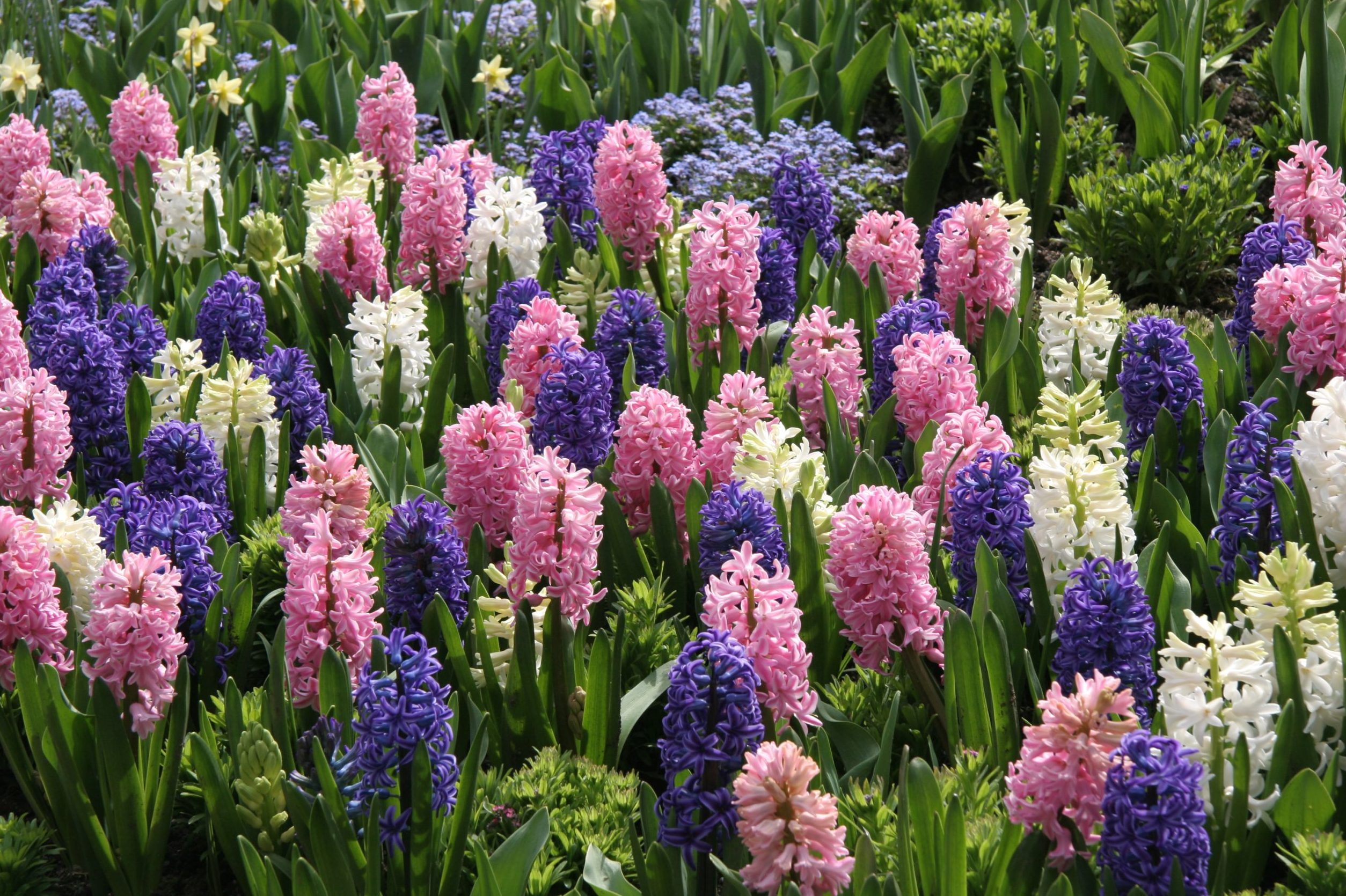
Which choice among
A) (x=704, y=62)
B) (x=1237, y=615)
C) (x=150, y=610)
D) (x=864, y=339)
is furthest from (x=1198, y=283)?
(x=150, y=610)

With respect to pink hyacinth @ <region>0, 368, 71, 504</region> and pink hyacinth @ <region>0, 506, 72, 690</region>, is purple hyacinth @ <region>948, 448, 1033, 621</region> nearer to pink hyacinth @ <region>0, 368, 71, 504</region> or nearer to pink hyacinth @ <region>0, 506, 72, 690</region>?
pink hyacinth @ <region>0, 506, 72, 690</region>

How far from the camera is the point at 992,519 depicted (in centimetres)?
251

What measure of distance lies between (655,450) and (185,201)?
7.87 feet

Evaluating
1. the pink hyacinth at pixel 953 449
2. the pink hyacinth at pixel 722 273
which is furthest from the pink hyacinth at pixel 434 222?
the pink hyacinth at pixel 953 449

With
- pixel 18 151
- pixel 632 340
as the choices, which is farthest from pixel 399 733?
pixel 18 151

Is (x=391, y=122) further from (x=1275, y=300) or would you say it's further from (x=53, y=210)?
(x=1275, y=300)

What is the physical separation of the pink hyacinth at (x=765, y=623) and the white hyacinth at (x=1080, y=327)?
168 cm

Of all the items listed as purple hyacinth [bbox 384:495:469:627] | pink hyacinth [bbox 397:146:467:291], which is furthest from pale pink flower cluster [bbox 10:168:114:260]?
purple hyacinth [bbox 384:495:469:627]

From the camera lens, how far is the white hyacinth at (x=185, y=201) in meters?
4.54

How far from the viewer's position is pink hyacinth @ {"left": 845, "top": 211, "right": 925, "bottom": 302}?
4012 mm

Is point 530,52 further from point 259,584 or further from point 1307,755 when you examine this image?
point 1307,755

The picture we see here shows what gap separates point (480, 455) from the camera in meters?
2.81

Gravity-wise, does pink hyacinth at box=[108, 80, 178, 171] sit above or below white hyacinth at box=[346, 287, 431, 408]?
above

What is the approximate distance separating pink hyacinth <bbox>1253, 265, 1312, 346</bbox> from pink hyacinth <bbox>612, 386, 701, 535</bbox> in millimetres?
1516
